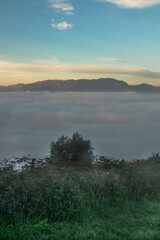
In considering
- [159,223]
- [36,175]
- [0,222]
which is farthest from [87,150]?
[0,222]

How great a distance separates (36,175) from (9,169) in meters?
0.63

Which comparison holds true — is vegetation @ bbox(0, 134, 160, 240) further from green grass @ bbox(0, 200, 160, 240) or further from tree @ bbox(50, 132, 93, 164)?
Answer: tree @ bbox(50, 132, 93, 164)

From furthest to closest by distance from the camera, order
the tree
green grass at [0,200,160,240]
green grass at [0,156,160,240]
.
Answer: the tree, green grass at [0,156,160,240], green grass at [0,200,160,240]

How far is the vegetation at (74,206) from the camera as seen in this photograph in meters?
5.09

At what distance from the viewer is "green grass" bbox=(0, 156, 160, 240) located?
16.6 feet

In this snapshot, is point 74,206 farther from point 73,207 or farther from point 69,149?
point 69,149

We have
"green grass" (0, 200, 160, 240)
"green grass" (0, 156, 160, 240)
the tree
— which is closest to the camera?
"green grass" (0, 200, 160, 240)

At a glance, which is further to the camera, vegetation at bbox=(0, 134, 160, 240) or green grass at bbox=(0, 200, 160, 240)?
vegetation at bbox=(0, 134, 160, 240)

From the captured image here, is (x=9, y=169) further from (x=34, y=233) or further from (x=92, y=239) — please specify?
(x=92, y=239)

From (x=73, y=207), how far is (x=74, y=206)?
14cm

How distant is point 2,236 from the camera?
186 inches

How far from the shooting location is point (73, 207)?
5.73m

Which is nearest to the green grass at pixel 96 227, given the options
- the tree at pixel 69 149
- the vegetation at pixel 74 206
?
the vegetation at pixel 74 206

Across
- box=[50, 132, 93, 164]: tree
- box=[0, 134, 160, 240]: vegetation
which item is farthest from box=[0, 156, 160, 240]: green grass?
box=[50, 132, 93, 164]: tree
